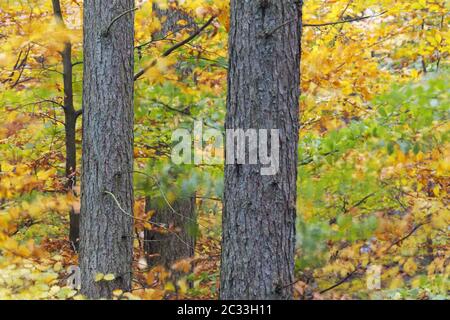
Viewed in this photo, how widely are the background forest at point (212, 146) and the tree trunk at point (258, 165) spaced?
3.89 ft

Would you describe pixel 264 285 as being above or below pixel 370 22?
below

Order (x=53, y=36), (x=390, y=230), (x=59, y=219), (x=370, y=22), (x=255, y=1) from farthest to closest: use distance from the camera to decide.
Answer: (x=370, y=22) → (x=59, y=219) → (x=390, y=230) → (x=53, y=36) → (x=255, y=1)

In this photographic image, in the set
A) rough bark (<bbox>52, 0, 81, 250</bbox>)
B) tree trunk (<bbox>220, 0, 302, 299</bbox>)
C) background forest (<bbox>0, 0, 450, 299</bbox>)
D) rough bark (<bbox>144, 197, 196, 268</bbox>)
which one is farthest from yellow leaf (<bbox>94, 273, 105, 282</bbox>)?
rough bark (<bbox>144, 197, 196, 268</bbox>)

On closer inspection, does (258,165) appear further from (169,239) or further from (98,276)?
(169,239)

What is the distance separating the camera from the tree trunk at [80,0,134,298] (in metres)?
5.18

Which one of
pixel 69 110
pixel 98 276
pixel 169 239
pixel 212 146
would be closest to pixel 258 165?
pixel 98 276

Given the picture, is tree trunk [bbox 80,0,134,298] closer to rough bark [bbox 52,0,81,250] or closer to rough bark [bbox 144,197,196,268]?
rough bark [bbox 52,0,81,250]

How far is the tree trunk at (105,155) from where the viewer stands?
5.18 metres

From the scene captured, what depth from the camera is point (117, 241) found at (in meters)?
5.23

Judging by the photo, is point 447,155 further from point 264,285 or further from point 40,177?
point 40,177

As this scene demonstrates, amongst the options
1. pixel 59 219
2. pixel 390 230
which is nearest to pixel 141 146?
pixel 59 219

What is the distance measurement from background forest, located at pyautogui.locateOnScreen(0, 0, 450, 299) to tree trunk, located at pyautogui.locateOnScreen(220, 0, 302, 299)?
1.19 meters

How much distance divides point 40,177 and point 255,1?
341cm

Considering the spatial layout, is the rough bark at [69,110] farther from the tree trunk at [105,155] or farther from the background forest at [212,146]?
the tree trunk at [105,155]
